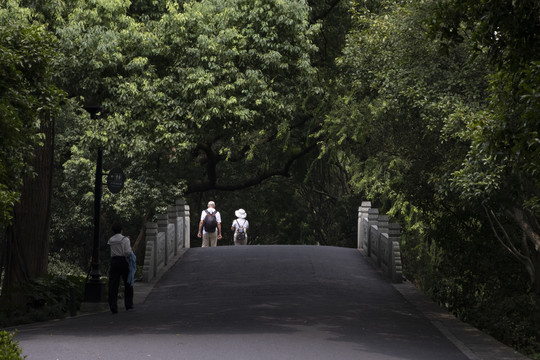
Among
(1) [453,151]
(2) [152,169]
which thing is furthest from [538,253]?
(2) [152,169]

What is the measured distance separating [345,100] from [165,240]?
28.9ft

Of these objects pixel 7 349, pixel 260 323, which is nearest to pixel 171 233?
pixel 260 323

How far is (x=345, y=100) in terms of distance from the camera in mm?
29828

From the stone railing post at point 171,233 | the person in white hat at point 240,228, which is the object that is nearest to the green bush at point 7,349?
the stone railing post at point 171,233

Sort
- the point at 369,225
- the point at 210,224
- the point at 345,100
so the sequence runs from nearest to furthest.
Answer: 1. the point at 369,225
2. the point at 210,224
3. the point at 345,100

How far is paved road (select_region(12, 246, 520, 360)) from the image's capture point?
1189 centimetres

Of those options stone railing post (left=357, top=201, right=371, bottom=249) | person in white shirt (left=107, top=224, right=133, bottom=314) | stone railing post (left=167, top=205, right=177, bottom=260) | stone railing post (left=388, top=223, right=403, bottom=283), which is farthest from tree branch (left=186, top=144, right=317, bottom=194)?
person in white shirt (left=107, top=224, right=133, bottom=314)

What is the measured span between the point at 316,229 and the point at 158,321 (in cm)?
3662

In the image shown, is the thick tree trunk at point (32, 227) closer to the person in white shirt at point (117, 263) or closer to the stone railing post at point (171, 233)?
the person in white shirt at point (117, 263)

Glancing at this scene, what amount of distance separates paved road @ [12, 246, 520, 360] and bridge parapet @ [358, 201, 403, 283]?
1.37ft

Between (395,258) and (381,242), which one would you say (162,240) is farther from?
(395,258)

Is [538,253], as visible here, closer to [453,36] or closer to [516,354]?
[516,354]

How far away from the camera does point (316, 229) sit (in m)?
51.7

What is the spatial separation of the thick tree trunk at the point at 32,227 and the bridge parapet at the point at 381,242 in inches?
317
